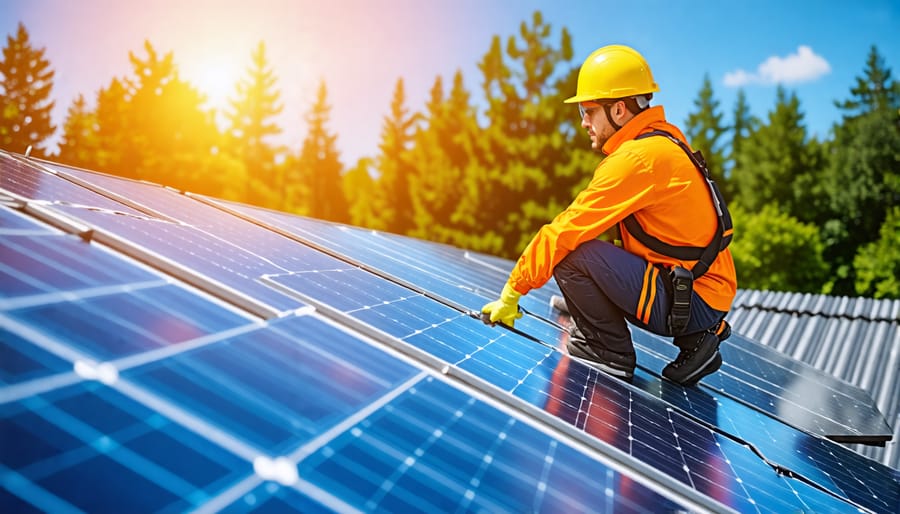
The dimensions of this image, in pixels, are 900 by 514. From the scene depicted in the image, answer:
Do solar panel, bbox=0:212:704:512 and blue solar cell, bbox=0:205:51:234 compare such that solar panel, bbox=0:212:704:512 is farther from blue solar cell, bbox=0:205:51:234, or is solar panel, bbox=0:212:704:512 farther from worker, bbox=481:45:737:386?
worker, bbox=481:45:737:386

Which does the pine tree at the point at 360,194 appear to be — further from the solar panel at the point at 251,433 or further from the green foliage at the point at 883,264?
the solar panel at the point at 251,433

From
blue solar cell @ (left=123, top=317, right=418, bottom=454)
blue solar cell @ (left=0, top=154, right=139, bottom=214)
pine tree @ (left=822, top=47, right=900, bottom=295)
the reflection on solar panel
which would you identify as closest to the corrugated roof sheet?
the reflection on solar panel

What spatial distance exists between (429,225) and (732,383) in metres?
36.5

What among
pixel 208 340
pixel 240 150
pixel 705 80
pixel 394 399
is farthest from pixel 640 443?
pixel 705 80

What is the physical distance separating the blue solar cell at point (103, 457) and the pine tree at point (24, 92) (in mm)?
52848

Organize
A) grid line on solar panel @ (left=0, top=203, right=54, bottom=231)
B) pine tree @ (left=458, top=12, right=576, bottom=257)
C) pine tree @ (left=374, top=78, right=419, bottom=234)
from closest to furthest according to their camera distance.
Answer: grid line on solar panel @ (left=0, top=203, right=54, bottom=231) < pine tree @ (left=458, top=12, right=576, bottom=257) < pine tree @ (left=374, top=78, right=419, bottom=234)

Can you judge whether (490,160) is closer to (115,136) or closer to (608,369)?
(115,136)

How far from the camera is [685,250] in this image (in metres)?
4.17

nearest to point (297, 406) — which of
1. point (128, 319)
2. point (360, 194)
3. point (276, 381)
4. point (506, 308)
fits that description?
point (276, 381)

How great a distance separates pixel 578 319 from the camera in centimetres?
438

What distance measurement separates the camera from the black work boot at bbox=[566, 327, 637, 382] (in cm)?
413

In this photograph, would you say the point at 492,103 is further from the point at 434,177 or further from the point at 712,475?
the point at 712,475

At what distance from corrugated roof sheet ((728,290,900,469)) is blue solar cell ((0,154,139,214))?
798cm

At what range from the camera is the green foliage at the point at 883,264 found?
143 ft
